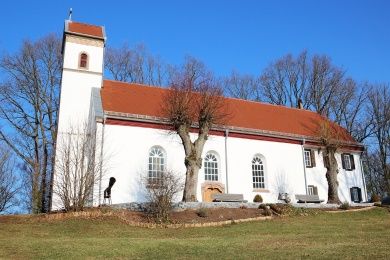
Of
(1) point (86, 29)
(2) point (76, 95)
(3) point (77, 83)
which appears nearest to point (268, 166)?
(2) point (76, 95)

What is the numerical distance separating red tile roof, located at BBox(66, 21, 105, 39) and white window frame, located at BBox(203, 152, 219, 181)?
38.0ft

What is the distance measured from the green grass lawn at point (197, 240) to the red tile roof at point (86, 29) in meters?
15.5

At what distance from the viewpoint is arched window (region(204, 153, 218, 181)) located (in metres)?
25.4

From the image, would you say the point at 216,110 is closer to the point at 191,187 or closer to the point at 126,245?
the point at 191,187

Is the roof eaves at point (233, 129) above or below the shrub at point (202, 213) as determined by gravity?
above

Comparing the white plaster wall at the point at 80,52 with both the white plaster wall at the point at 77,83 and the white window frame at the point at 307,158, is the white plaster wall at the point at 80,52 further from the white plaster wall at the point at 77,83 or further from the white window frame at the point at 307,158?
the white window frame at the point at 307,158

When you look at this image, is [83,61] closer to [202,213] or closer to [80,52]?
[80,52]

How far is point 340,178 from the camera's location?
98.6 feet

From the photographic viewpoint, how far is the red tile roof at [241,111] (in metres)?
25.6

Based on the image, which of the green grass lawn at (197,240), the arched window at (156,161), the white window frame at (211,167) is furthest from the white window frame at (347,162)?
the arched window at (156,161)

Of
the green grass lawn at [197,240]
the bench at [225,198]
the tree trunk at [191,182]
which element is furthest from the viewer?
the bench at [225,198]

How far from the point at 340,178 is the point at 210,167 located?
11.0m

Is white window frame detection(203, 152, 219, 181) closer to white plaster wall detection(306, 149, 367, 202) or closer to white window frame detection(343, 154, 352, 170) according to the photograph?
white plaster wall detection(306, 149, 367, 202)

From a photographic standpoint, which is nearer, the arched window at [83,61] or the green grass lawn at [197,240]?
the green grass lawn at [197,240]
